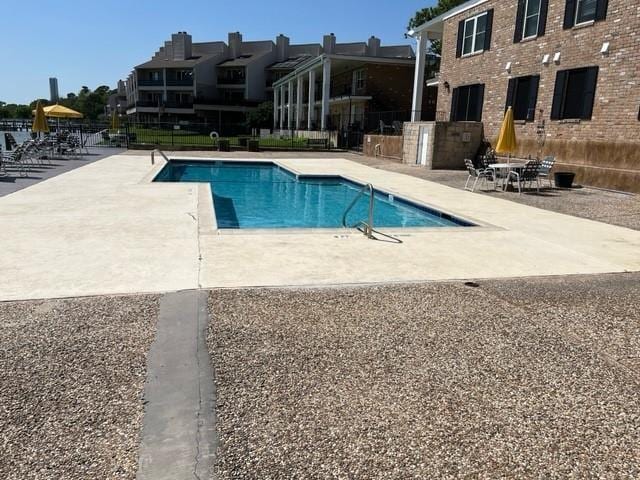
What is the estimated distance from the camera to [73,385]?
10.0 feet

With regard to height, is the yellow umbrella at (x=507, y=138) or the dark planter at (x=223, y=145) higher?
the yellow umbrella at (x=507, y=138)

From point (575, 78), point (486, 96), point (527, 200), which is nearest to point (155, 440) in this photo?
point (527, 200)

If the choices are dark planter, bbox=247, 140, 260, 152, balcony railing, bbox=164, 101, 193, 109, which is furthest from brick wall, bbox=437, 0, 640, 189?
balcony railing, bbox=164, 101, 193, 109

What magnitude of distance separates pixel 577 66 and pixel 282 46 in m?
63.4

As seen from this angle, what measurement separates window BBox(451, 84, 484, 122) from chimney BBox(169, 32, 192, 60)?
62789 mm

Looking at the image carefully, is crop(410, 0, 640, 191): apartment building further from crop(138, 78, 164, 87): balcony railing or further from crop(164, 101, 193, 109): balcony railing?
crop(138, 78, 164, 87): balcony railing

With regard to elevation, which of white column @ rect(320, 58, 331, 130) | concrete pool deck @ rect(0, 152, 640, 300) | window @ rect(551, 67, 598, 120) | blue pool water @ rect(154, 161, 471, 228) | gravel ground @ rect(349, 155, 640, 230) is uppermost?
white column @ rect(320, 58, 331, 130)

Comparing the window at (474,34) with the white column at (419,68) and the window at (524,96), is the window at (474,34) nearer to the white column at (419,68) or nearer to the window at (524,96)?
the window at (524,96)

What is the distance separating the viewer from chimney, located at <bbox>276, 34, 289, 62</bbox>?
7244 cm

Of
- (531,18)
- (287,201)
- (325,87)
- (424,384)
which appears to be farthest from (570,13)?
(325,87)

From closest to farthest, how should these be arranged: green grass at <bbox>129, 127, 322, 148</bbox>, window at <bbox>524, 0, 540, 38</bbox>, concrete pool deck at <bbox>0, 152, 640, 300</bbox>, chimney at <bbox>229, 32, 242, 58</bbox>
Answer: concrete pool deck at <bbox>0, 152, 640, 300</bbox> → window at <bbox>524, 0, 540, 38</bbox> → green grass at <bbox>129, 127, 322, 148</bbox> → chimney at <bbox>229, 32, 242, 58</bbox>

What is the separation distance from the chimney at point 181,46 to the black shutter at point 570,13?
6926 centimetres

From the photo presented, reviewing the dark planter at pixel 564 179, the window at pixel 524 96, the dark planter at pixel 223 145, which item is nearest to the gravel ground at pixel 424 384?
the dark planter at pixel 564 179

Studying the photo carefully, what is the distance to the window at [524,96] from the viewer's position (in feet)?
57.1
